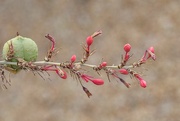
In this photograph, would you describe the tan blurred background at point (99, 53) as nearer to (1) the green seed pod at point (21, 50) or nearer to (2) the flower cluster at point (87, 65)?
(1) the green seed pod at point (21, 50)

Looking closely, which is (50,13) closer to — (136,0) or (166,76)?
(136,0)

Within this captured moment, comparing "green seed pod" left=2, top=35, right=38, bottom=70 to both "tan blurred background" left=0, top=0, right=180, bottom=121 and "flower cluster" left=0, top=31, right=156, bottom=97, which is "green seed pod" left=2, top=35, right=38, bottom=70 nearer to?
"flower cluster" left=0, top=31, right=156, bottom=97

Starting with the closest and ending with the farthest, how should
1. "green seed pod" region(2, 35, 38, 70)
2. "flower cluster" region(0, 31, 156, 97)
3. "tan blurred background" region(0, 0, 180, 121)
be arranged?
1. "flower cluster" region(0, 31, 156, 97)
2. "green seed pod" region(2, 35, 38, 70)
3. "tan blurred background" region(0, 0, 180, 121)

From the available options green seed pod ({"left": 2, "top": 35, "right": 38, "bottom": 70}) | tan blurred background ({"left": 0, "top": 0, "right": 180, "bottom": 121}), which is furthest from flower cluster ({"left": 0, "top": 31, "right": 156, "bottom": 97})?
tan blurred background ({"left": 0, "top": 0, "right": 180, "bottom": 121})

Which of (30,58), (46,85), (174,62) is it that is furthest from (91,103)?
(30,58)

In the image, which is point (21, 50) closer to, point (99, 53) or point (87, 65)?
point (87, 65)

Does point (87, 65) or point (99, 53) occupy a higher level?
point (99, 53)

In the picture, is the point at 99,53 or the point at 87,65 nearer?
the point at 87,65

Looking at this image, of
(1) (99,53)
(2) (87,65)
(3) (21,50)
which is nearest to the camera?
(2) (87,65)

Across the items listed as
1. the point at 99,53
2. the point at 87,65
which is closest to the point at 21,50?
the point at 87,65
